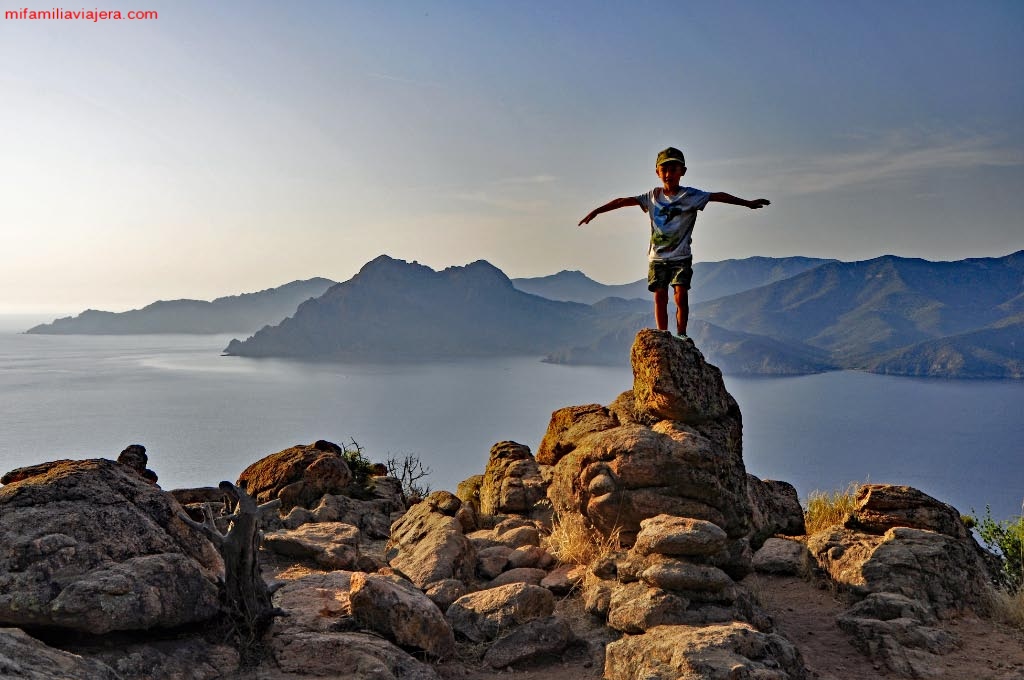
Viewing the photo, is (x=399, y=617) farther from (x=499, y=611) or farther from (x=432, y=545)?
(x=432, y=545)

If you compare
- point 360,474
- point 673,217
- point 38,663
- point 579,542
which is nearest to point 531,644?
point 579,542

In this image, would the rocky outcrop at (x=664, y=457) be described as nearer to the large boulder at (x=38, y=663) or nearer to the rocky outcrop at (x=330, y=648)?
the rocky outcrop at (x=330, y=648)

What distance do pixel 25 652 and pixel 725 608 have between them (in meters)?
6.79

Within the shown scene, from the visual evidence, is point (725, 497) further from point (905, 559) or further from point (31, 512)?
point (31, 512)

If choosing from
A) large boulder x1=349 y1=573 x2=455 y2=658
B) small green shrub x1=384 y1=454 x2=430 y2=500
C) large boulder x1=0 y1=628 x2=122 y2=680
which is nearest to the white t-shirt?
large boulder x1=349 y1=573 x2=455 y2=658

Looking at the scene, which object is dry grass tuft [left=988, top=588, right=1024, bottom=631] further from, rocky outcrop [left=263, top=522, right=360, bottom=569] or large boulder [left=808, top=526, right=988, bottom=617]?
rocky outcrop [left=263, top=522, right=360, bottom=569]

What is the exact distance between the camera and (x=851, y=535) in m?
10.8

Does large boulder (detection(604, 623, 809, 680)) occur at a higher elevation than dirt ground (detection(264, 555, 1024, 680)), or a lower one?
higher

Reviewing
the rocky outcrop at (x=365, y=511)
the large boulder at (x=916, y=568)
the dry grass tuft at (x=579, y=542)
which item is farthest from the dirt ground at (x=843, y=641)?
the rocky outcrop at (x=365, y=511)

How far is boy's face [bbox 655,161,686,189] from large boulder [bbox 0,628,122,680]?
918cm

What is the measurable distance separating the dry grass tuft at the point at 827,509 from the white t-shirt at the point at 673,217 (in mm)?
5697

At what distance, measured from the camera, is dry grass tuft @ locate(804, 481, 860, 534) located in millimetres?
12617

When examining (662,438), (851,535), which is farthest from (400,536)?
(851,535)

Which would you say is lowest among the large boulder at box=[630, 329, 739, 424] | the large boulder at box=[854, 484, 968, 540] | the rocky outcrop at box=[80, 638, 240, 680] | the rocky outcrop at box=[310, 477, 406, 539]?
the rocky outcrop at box=[310, 477, 406, 539]
